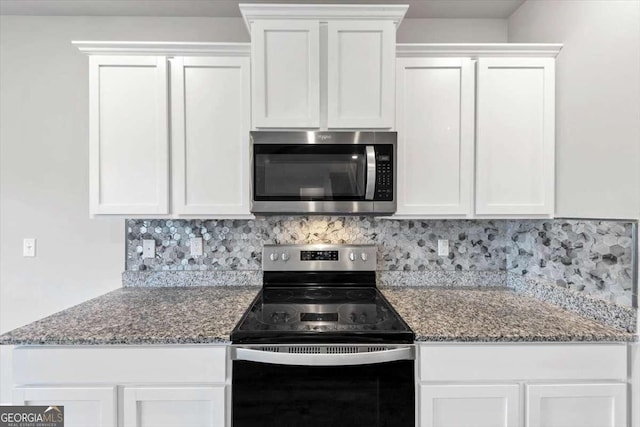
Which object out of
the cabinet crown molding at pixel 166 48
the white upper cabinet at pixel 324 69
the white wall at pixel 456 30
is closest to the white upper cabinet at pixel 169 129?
the cabinet crown molding at pixel 166 48

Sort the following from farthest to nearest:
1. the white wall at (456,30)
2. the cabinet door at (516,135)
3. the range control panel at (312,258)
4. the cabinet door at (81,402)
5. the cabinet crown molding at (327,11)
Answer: the white wall at (456,30)
the range control panel at (312,258)
the cabinet door at (516,135)
the cabinet crown molding at (327,11)
the cabinet door at (81,402)

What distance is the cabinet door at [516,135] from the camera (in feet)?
5.82

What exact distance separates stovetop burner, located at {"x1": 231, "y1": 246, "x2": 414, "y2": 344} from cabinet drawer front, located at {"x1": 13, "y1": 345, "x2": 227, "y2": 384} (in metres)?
0.14

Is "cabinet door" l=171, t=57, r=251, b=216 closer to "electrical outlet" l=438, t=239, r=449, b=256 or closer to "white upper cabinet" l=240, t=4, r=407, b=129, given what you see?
"white upper cabinet" l=240, t=4, r=407, b=129

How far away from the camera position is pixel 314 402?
4.34ft

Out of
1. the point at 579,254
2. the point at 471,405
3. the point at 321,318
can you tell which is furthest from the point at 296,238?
the point at 579,254

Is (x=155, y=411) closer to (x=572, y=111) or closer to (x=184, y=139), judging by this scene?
(x=184, y=139)

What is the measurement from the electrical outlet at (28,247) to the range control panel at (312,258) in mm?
1408

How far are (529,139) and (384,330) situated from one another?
4.06 feet

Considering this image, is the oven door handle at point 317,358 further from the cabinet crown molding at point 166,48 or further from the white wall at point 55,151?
the cabinet crown molding at point 166,48

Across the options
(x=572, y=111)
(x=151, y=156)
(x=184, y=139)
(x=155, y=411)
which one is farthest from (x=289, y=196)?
(x=572, y=111)

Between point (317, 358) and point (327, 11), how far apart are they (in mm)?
1558

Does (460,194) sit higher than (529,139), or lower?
lower

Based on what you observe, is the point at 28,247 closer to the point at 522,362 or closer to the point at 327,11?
the point at 327,11
